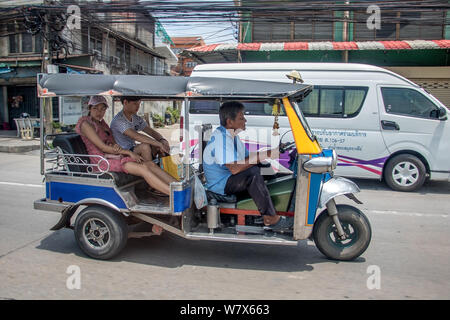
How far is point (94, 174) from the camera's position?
166 inches

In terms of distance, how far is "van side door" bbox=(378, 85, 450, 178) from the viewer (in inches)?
306

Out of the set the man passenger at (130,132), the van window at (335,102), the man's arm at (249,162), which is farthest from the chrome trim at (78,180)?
the van window at (335,102)

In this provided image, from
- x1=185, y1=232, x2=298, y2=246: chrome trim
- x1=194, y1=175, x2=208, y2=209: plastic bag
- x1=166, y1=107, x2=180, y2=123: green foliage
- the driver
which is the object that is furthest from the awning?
x1=166, y1=107, x2=180, y2=123: green foliage

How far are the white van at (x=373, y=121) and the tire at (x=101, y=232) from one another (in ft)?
14.5

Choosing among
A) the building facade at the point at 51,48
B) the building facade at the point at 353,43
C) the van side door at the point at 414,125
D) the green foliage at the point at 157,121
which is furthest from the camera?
the green foliage at the point at 157,121

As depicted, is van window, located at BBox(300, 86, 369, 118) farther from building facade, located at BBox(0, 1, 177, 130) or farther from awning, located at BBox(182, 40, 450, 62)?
building facade, located at BBox(0, 1, 177, 130)

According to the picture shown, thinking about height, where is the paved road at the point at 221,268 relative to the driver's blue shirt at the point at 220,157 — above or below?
below

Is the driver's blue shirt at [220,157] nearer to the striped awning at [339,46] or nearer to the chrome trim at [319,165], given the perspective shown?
the chrome trim at [319,165]

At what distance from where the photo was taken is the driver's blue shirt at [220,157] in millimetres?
4035

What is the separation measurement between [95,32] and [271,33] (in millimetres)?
9522

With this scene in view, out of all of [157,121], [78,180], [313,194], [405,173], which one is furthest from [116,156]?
[157,121]

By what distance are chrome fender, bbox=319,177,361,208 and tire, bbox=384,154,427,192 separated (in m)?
4.47

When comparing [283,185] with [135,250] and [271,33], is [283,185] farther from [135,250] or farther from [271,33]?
[271,33]

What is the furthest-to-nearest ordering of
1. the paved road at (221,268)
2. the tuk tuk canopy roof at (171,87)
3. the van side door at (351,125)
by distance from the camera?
the van side door at (351,125) → the tuk tuk canopy roof at (171,87) → the paved road at (221,268)
